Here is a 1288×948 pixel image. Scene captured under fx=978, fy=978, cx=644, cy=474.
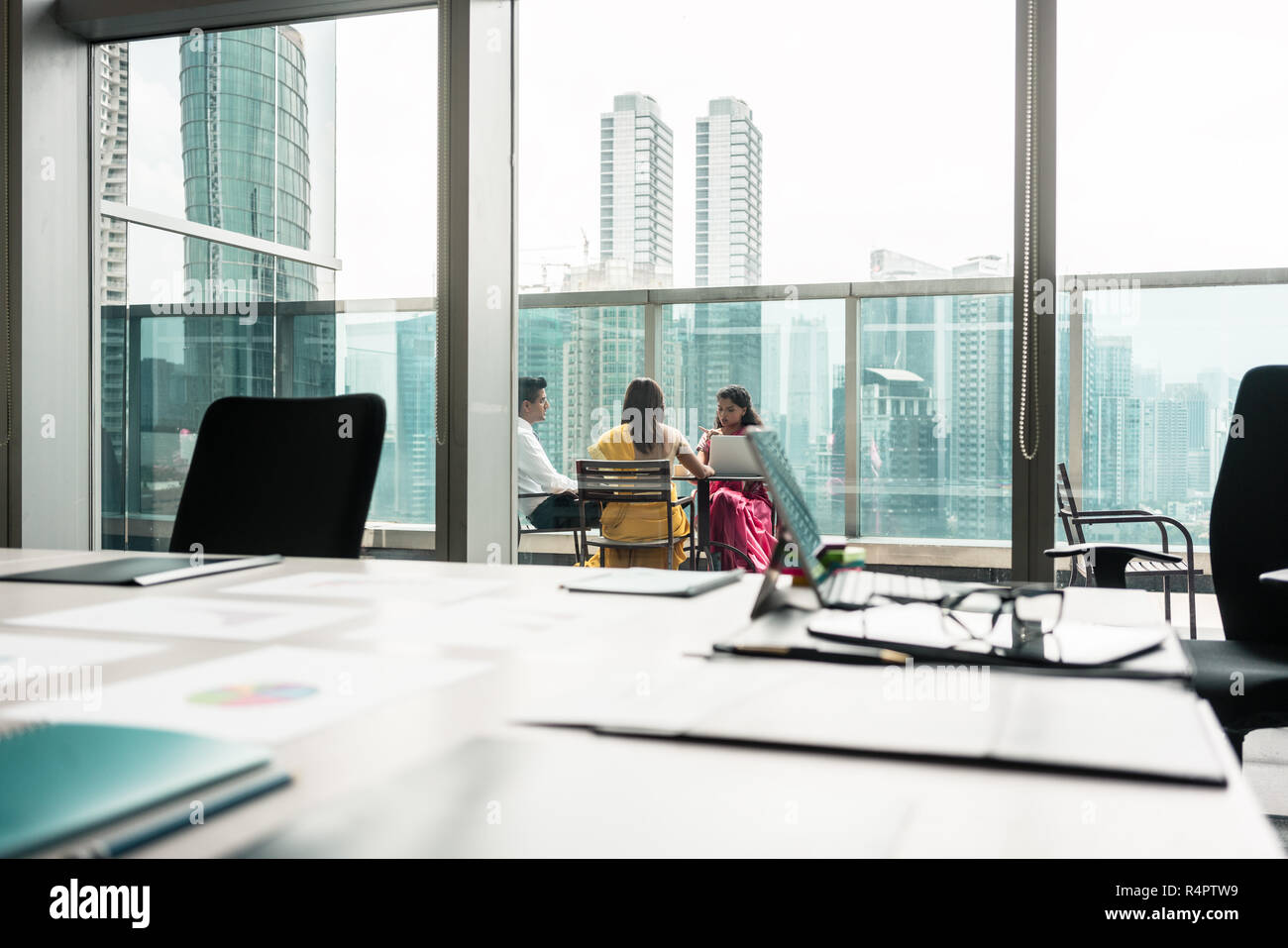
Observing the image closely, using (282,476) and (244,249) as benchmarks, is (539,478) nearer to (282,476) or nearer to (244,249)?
(244,249)

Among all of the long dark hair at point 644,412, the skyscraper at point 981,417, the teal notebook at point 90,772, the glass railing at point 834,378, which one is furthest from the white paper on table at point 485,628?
the long dark hair at point 644,412

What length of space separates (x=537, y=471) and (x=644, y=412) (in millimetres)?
630

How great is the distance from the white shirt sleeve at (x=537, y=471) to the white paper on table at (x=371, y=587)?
2693 millimetres

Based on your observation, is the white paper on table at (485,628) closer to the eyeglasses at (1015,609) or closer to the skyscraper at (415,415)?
the eyeglasses at (1015,609)

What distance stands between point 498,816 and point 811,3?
4112 millimetres

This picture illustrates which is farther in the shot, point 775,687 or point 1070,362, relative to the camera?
point 1070,362

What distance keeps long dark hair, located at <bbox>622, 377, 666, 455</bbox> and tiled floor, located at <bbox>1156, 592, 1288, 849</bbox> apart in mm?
2240

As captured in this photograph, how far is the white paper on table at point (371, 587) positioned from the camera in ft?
4.50

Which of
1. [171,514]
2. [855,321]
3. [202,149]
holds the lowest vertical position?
[171,514]

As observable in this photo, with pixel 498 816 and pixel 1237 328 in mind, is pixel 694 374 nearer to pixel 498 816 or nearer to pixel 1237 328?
pixel 1237 328

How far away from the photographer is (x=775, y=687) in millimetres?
835

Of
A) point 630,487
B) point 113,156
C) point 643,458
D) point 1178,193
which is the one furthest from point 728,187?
point 113,156
